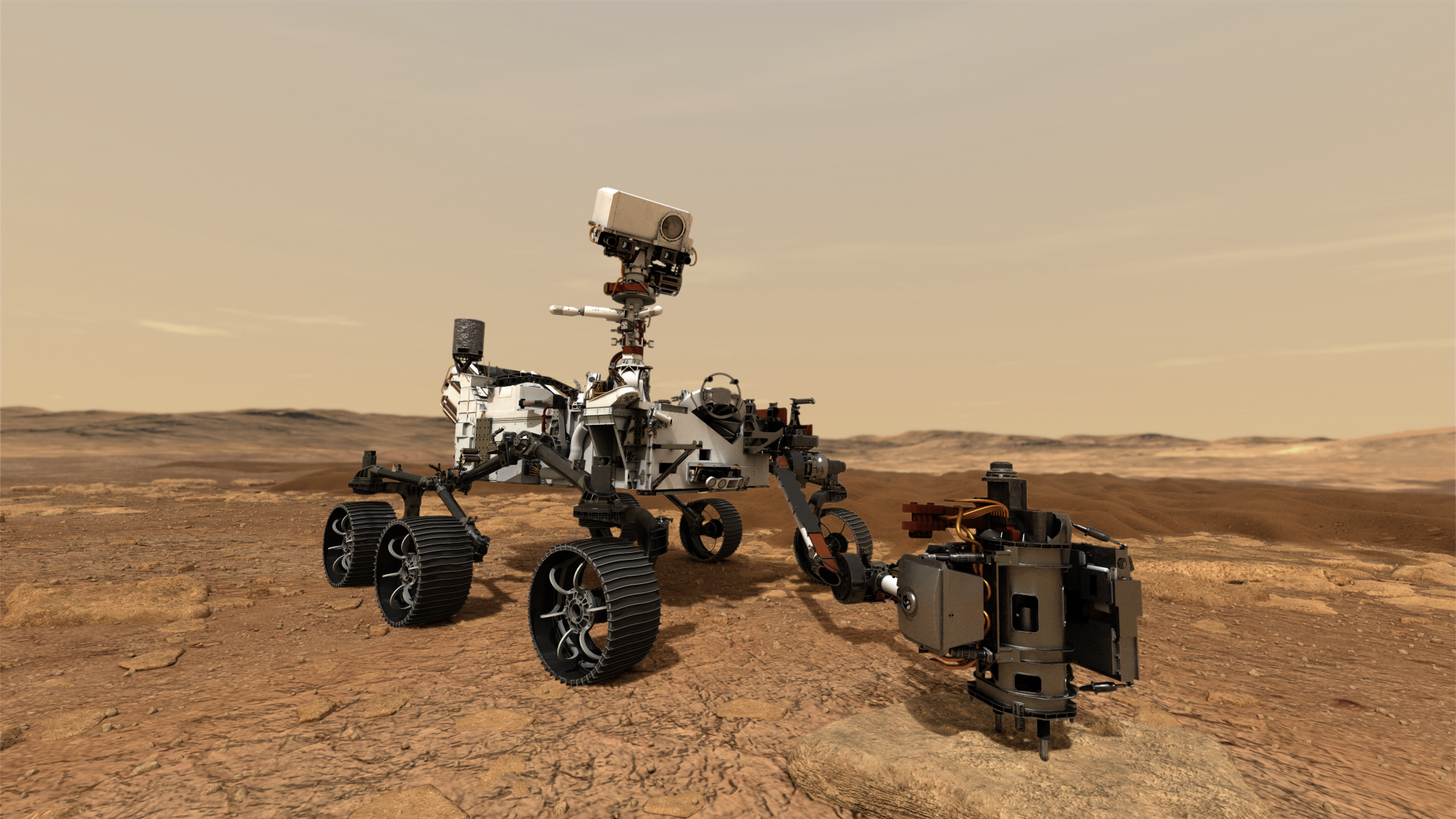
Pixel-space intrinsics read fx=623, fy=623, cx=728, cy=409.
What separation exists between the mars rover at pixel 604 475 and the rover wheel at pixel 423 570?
0.02m

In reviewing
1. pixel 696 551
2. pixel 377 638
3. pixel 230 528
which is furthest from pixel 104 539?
pixel 696 551

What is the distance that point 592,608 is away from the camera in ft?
17.7

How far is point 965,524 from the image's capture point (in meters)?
3.93

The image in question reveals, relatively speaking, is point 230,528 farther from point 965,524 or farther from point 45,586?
point 965,524

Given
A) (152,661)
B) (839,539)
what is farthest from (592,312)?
(152,661)

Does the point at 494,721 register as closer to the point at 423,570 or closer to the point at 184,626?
the point at 423,570

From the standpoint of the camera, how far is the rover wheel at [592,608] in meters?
5.11

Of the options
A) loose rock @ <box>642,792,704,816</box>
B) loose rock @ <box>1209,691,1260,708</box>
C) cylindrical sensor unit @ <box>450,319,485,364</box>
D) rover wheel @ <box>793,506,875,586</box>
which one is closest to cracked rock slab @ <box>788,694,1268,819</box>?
loose rock @ <box>642,792,704,816</box>

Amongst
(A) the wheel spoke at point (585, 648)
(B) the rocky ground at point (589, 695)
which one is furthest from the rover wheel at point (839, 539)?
(A) the wheel spoke at point (585, 648)

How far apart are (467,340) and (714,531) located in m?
5.19

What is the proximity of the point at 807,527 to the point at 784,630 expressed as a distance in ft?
4.26

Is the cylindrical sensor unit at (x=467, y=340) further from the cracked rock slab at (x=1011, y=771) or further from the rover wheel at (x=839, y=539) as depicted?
the cracked rock slab at (x=1011, y=771)

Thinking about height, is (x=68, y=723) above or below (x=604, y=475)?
below

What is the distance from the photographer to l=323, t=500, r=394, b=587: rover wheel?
28.6 ft
